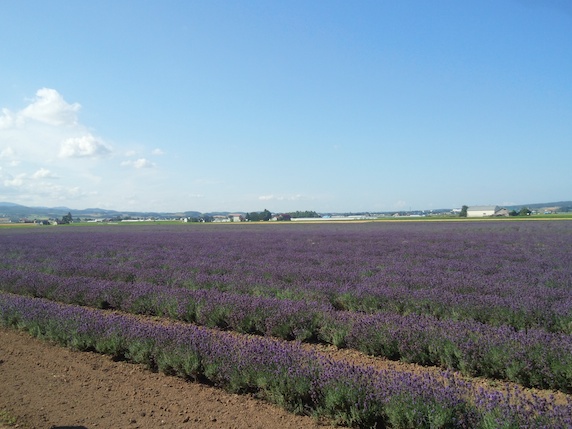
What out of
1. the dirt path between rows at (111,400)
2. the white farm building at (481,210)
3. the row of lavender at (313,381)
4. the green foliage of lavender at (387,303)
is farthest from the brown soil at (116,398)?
the white farm building at (481,210)

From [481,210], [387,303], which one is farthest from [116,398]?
[481,210]

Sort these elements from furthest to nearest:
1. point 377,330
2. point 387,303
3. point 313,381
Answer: point 387,303 → point 377,330 → point 313,381

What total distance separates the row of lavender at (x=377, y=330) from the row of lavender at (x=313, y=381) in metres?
0.36

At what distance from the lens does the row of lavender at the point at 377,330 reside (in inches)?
163

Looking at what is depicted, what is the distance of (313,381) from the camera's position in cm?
366

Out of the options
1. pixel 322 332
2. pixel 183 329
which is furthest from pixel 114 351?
pixel 322 332

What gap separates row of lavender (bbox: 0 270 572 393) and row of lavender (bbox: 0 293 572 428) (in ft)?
1.17

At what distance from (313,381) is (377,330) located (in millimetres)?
1821

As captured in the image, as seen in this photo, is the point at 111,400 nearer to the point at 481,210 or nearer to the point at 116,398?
the point at 116,398

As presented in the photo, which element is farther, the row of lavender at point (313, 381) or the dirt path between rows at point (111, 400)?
the dirt path between rows at point (111, 400)

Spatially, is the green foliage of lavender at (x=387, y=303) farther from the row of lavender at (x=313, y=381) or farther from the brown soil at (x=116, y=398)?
the row of lavender at (x=313, y=381)

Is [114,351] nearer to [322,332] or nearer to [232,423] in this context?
[232,423]

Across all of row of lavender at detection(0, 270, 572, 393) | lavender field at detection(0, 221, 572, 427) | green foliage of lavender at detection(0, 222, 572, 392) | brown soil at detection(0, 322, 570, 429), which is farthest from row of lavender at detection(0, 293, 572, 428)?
green foliage of lavender at detection(0, 222, 572, 392)

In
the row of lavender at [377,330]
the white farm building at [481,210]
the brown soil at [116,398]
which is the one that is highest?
the white farm building at [481,210]
